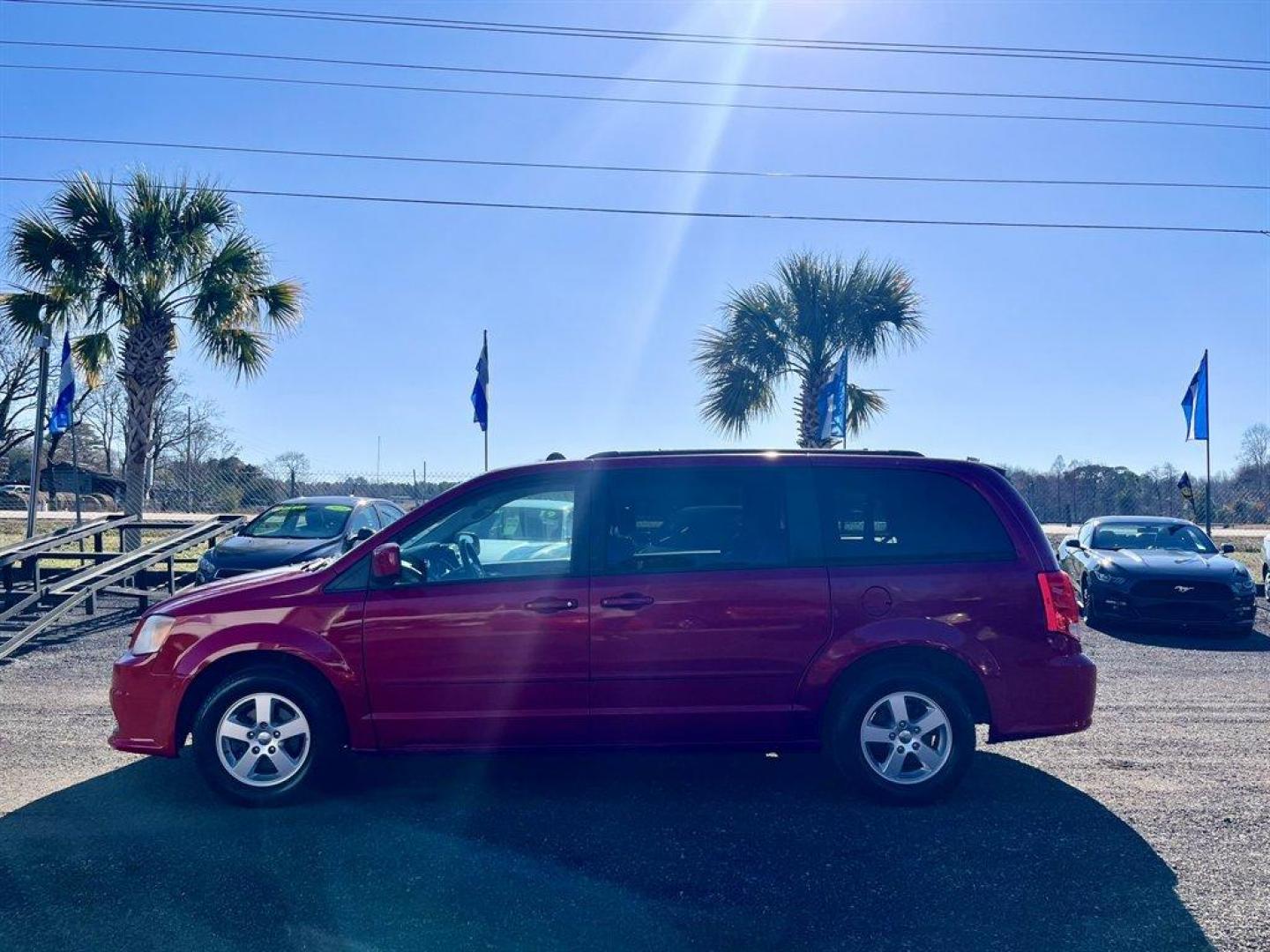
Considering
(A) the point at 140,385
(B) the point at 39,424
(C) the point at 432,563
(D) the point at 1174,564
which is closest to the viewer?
(C) the point at 432,563

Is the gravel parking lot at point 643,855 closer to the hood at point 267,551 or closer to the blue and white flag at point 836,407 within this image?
the hood at point 267,551

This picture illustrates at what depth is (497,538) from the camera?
5.33 m

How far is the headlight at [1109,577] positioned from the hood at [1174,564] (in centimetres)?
8

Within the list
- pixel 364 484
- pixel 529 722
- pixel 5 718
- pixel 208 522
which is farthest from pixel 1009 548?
pixel 364 484

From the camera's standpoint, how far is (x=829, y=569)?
5.16m

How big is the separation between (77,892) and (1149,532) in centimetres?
1271

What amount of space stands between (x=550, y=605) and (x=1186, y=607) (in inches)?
364

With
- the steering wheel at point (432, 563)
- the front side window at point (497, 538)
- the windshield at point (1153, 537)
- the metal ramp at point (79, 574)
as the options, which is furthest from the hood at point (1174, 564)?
the metal ramp at point (79, 574)

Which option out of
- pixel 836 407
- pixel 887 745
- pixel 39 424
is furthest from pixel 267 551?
pixel 836 407

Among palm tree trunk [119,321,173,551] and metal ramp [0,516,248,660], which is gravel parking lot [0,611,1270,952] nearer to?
metal ramp [0,516,248,660]

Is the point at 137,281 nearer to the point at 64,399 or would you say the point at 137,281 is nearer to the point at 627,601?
the point at 64,399

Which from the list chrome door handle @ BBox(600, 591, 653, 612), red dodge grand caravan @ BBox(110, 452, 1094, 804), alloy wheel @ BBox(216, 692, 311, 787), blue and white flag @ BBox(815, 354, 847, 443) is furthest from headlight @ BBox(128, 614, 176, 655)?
blue and white flag @ BBox(815, 354, 847, 443)

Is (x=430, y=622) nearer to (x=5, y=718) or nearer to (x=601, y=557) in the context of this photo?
(x=601, y=557)

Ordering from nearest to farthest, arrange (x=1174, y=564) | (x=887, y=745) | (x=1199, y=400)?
(x=887, y=745) < (x=1174, y=564) < (x=1199, y=400)
